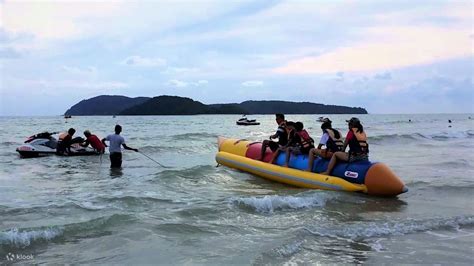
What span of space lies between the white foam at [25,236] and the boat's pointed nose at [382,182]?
17.4ft

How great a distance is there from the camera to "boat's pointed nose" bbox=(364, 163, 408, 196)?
785 centimetres

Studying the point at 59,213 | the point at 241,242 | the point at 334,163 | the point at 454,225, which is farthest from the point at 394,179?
the point at 59,213

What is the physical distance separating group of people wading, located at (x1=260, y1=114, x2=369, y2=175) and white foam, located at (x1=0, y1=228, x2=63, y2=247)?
17.3ft

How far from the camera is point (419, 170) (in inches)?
475

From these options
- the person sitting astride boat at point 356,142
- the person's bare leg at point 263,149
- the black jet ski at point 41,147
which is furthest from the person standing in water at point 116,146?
the person sitting astride boat at point 356,142

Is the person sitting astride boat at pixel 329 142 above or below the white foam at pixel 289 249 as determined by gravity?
above

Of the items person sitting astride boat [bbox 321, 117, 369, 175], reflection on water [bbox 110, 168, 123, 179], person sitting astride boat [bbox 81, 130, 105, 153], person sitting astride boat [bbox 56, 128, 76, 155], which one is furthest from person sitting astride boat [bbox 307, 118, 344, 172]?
person sitting astride boat [bbox 56, 128, 76, 155]

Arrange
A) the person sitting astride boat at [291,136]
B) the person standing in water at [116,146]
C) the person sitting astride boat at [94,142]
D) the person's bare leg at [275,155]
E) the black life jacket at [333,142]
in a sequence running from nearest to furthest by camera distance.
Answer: the black life jacket at [333,142], the person sitting astride boat at [291,136], the person's bare leg at [275,155], the person standing in water at [116,146], the person sitting astride boat at [94,142]

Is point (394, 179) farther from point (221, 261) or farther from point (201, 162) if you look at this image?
point (201, 162)

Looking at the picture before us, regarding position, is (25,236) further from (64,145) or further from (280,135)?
(64,145)

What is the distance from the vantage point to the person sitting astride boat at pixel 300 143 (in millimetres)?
9547

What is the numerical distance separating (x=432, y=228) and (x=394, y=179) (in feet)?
6.78

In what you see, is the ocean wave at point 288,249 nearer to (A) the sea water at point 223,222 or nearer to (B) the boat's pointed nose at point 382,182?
(A) the sea water at point 223,222

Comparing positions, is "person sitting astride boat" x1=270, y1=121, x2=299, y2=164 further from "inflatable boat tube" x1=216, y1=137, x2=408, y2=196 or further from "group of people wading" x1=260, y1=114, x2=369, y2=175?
"inflatable boat tube" x1=216, y1=137, x2=408, y2=196
